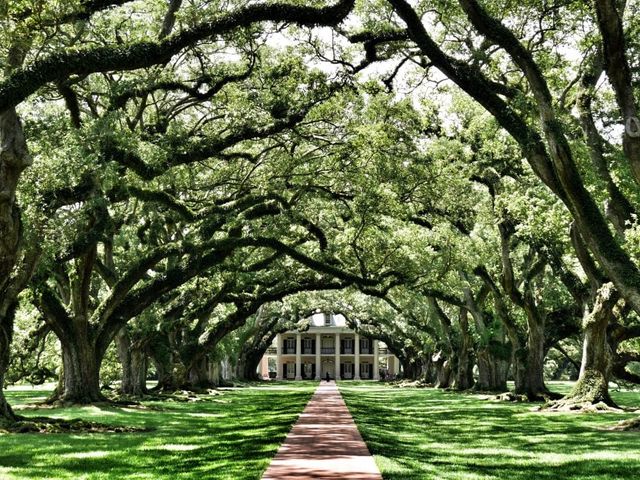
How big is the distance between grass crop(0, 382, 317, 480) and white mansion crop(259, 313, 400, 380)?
231ft

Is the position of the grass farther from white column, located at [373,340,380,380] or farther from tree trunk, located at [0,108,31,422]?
white column, located at [373,340,380,380]

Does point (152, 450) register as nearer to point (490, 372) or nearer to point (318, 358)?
point (490, 372)

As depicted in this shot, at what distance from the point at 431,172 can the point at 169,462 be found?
38.1 ft

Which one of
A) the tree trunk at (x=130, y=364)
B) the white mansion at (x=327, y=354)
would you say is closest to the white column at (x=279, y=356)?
the white mansion at (x=327, y=354)

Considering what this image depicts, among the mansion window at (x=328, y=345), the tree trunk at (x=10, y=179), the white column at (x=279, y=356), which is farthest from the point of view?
the mansion window at (x=328, y=345)

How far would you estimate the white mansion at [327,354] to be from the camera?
89000 mm

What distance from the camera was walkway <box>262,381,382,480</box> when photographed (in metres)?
8.73

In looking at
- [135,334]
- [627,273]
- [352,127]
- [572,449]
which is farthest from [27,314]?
[627,273]

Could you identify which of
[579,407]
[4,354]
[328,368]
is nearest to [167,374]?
[4,354]

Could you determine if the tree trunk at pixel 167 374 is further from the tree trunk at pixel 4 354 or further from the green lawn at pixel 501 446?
the tree trunk at pixel 4 354

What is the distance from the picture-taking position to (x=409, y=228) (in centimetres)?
2278

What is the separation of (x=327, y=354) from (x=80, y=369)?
70.6 metres

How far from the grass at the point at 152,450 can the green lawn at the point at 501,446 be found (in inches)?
79.5

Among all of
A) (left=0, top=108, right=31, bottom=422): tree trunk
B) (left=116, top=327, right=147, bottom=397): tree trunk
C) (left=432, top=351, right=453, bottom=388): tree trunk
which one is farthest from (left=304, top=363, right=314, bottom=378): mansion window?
(left=0, top=108, right=31, bottom=422): tree trunk
